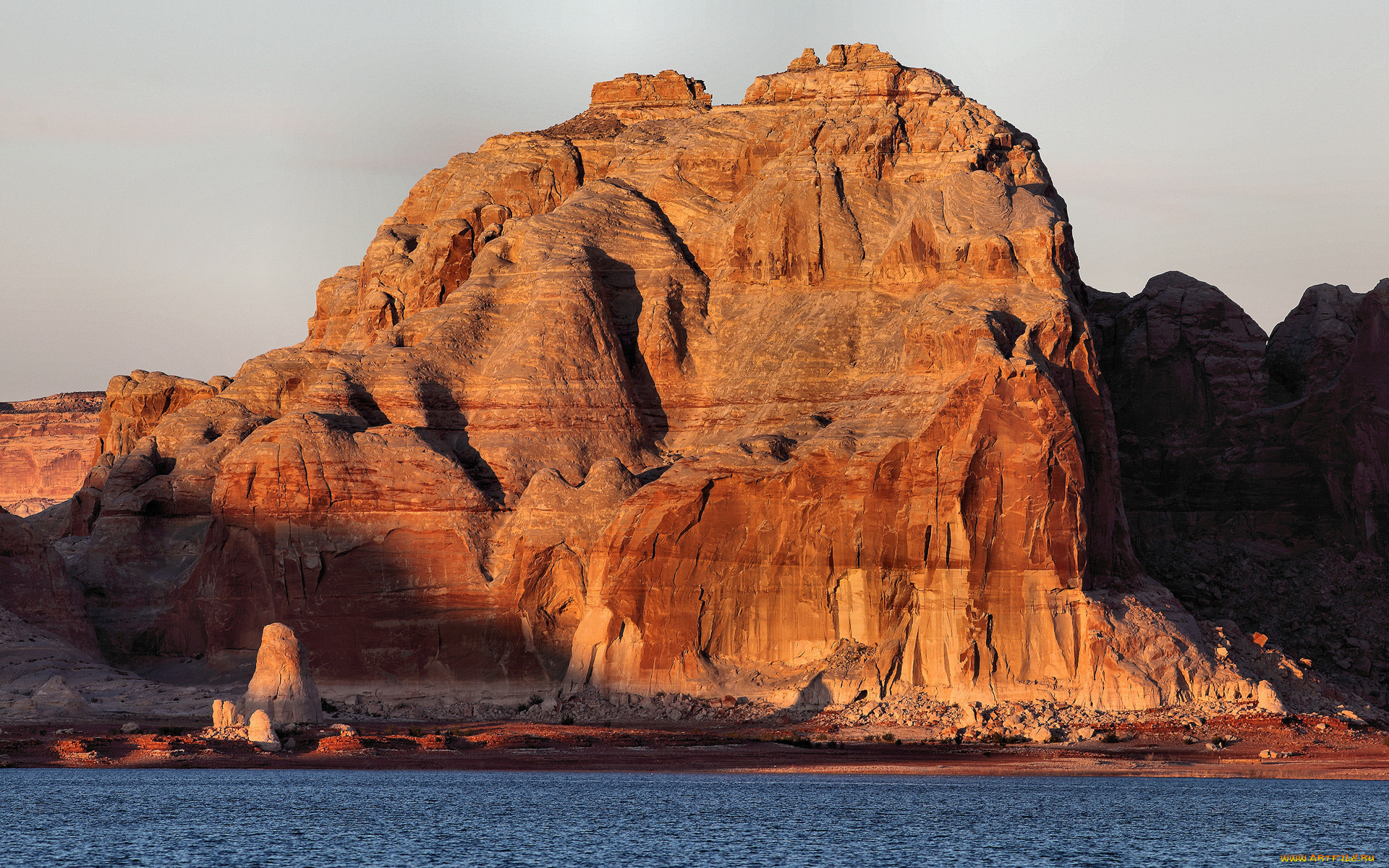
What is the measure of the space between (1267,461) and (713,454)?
107 ft

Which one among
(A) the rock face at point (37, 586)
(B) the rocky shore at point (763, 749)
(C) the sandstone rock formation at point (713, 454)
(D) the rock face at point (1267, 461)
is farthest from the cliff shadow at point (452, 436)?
(D) the rock face at point (1267, 461)

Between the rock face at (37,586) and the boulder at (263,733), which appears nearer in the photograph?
the boulder at (263,733)

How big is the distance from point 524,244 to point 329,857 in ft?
190

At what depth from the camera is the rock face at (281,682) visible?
287 ft

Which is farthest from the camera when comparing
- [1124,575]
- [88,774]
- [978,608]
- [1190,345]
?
[1190,345]

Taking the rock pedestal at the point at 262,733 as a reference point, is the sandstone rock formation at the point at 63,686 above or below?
above

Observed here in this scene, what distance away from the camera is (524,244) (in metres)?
113

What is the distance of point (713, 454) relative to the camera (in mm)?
95688

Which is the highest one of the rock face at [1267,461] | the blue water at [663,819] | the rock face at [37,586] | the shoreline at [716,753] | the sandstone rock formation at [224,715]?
the rock face at [1267,461]

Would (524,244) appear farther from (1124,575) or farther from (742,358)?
(1124,575)

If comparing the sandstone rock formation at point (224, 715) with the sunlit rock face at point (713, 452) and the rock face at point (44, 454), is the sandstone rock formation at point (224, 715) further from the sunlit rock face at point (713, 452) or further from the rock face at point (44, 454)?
the rock face at point (44, 454)

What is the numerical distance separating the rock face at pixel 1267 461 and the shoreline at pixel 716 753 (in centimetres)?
1542

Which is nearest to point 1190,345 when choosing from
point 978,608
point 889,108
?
point 889,108

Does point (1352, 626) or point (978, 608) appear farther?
point (1352, 626)
